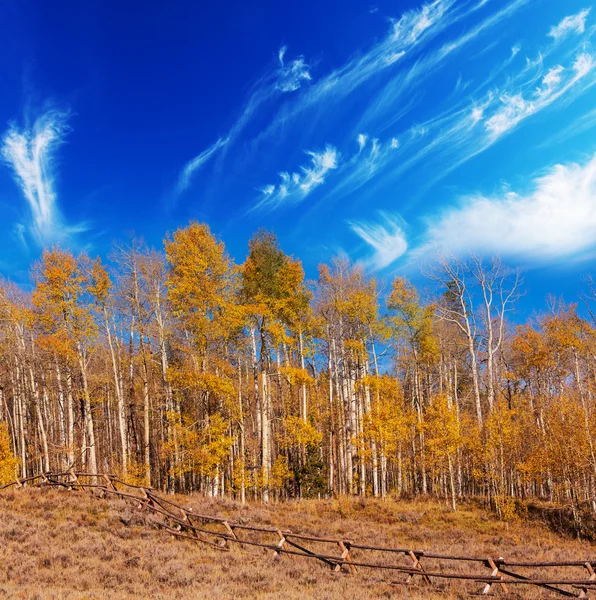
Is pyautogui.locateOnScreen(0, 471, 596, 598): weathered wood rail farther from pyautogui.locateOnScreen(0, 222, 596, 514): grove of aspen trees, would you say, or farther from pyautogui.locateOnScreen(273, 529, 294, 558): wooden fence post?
pyautogui.locateOnScreen(0, 222, 596, 514): grove of aspen trees

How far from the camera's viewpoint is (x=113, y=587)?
9359 millimetres

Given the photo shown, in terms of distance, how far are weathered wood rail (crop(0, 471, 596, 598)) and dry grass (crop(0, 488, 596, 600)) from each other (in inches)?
13.3

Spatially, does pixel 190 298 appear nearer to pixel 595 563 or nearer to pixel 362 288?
pixel 362 288

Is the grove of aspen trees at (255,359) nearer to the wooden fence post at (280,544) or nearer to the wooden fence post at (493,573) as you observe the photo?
the wooden fence post at (280,544)

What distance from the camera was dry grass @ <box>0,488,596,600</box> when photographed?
9.43 metres

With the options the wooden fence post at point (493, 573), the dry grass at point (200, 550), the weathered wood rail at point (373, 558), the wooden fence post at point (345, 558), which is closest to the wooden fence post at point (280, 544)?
the weathered wood rail at point (373, 558)

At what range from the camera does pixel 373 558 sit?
13680 mm

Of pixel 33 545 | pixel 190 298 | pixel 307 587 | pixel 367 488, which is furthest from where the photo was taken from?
pixel 367 488

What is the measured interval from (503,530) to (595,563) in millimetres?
11254

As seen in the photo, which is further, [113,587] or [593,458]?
[593,458]

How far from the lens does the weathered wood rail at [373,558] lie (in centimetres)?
1031

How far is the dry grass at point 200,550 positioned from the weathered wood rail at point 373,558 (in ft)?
1.11

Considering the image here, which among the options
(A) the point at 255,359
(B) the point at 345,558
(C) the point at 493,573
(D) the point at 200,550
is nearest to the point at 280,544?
(B) the point at 345,558

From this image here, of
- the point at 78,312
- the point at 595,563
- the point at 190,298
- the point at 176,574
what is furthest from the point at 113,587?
the point at 78,312
